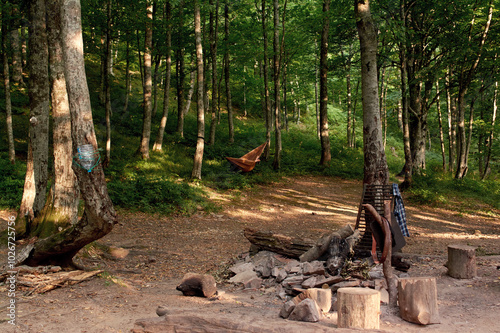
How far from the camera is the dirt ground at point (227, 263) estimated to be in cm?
368

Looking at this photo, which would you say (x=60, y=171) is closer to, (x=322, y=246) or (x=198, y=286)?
(x=198, y=286)

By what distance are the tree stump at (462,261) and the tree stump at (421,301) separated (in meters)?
1.68

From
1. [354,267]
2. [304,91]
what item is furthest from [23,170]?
[304,91]

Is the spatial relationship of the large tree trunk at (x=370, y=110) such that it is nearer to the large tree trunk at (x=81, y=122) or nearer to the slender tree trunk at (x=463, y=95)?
the large tree trunk at (x=81, y=122)

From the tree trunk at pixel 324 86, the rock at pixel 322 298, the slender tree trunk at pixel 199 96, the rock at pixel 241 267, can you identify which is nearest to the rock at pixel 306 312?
the rock at pixel 322 298

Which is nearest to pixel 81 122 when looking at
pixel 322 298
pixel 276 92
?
pixel 322 298

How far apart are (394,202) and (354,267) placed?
1.14 meters

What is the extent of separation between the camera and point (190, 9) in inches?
656

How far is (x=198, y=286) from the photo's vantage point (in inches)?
187

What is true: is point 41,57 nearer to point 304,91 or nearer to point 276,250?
point 276,250

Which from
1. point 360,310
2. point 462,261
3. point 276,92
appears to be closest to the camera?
point 360,310

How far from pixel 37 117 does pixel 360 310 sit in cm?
644

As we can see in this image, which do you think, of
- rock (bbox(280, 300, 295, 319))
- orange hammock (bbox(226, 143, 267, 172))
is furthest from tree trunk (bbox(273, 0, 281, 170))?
rock (bbox(280, 300, 295, 319))

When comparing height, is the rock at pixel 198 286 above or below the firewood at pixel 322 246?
below
